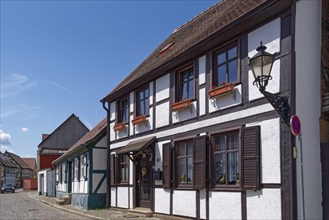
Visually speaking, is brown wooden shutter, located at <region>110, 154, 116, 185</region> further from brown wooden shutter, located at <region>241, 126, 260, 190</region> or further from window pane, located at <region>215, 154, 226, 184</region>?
brown wooden shutter, located at <region>241, 126, 260, 190</region>

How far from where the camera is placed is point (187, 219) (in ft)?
41.3

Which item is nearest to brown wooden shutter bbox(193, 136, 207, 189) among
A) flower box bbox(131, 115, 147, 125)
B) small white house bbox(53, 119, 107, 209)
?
flower box bbox(131, 115, 147, 125)

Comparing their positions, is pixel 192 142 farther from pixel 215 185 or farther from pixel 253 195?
pixel 253 195

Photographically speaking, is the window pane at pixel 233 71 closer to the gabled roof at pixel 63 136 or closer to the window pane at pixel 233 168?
the window pane at pixel 233 168

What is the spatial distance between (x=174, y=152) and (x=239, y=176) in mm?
3609

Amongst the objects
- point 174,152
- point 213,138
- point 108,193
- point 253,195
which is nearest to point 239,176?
point 253,195

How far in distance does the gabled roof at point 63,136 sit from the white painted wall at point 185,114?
117 feet

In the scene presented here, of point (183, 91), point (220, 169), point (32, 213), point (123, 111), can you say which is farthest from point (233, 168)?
point (32, 213)

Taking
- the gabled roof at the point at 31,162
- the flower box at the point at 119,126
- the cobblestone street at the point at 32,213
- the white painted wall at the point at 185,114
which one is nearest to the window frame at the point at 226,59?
the white painted wall at the point at 185,114

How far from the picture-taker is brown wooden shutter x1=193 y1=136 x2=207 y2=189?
39.0 ft

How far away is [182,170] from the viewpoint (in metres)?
13.4

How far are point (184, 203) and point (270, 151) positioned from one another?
4.13m

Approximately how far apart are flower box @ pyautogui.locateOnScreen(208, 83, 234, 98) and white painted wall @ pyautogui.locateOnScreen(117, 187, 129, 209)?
24.1ft

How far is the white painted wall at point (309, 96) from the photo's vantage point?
9.16 m
